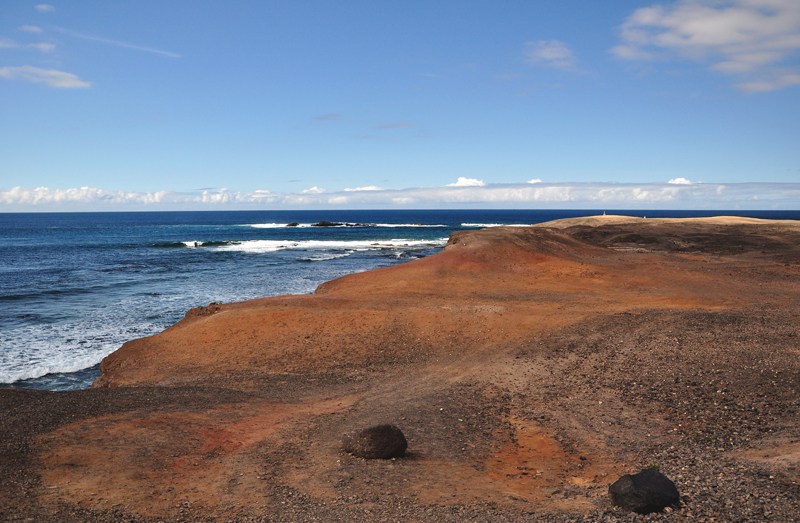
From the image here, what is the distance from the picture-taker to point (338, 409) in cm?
1180

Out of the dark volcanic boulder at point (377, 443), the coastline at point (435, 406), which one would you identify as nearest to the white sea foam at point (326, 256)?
the coastline at point (435, 406)

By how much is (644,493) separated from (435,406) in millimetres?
5841

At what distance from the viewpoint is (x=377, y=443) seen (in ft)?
28.5

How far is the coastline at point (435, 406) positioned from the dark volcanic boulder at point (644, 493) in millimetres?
227

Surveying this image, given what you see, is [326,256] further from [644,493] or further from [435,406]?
[644,493]

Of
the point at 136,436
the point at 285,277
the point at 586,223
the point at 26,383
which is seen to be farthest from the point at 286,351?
the point at 586,223

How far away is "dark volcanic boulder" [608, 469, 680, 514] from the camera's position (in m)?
6.43

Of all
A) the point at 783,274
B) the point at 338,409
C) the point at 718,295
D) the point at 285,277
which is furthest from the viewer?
the point at 285,277

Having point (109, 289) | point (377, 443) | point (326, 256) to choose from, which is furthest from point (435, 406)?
point (326, 256)

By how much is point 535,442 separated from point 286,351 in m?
9.00

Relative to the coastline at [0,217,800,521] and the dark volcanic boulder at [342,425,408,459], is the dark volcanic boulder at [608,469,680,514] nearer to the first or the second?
the coastline at [0,217,800,521]

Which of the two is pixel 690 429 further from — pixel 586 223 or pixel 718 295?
pixel 586 223

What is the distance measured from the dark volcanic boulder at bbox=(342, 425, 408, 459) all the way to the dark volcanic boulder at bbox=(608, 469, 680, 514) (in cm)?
358

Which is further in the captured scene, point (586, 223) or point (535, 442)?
point (586, 223)
